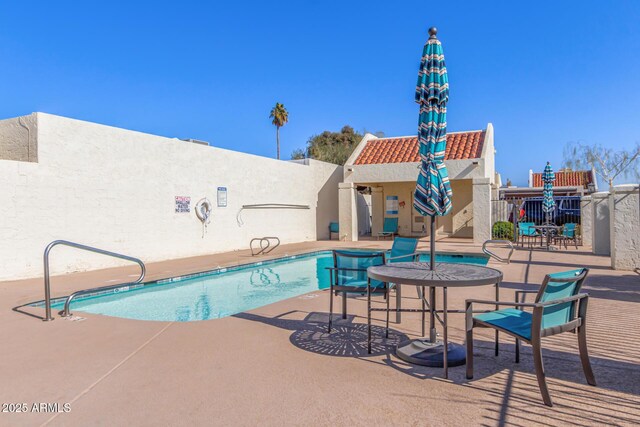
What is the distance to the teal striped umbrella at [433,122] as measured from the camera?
4.13 m

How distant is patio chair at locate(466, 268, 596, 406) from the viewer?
3.11 meters

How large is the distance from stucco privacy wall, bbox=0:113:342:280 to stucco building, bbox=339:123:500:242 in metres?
3.97

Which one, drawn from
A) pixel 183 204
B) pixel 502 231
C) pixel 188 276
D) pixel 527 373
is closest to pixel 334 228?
pixel 502 231

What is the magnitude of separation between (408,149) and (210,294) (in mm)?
13423

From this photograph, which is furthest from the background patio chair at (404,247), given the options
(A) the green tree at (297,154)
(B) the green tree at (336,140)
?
(A) the green tree at (297,154)

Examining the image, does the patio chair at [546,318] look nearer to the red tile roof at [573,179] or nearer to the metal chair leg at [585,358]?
the metal chair leg at [585,358]

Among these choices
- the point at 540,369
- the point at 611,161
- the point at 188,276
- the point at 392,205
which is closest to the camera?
the point at 540,369

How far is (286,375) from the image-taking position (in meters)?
3.67

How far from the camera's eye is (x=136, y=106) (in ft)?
72.0

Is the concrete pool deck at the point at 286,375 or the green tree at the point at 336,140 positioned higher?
the green tree at the point at 336,140

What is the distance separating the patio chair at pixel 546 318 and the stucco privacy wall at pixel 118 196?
32.0 ft

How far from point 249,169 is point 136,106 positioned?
9.30 meters

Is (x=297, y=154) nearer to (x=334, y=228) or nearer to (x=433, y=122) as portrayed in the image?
(x=334, y=228)

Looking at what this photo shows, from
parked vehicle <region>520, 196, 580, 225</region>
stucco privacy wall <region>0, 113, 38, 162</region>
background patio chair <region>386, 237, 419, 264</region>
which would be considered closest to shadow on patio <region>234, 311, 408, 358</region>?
background patio chair <region>386, 237, 419, 264</region>
